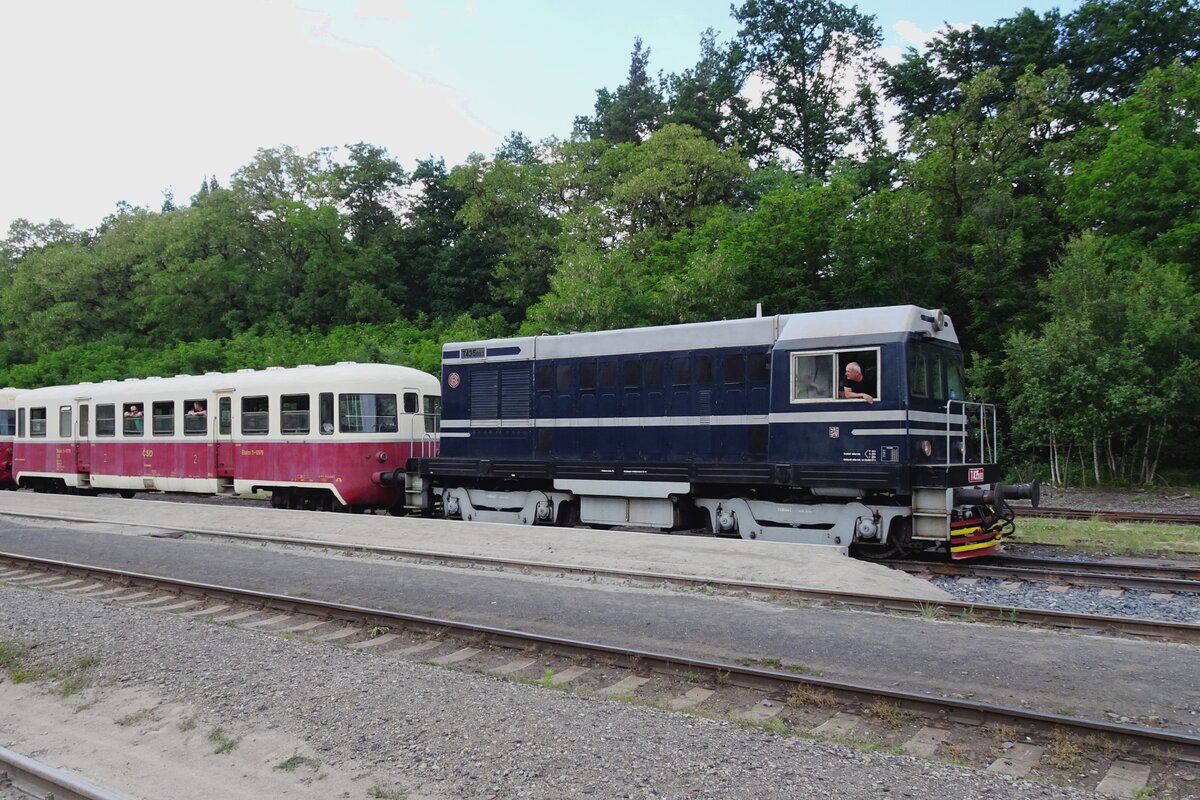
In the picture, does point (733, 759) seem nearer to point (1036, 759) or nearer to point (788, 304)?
point (1036, 759)

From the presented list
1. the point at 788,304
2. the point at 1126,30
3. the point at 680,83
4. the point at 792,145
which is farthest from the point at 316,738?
the point at 680,83

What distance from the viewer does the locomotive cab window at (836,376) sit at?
12.7m

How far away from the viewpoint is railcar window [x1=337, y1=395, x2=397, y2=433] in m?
18.8

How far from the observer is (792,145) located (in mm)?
48938

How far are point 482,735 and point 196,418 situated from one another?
18.1 metres

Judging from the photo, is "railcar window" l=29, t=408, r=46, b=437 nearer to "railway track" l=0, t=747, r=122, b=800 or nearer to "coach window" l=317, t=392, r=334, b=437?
"coach window" l=317, t=392, r=334, b=437

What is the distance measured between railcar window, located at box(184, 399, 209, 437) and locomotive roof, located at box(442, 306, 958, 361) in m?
7.65

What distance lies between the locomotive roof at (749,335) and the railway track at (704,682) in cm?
664

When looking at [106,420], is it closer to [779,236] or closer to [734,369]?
[734,369]

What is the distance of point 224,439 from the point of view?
68.2 feet

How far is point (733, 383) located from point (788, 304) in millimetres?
15684

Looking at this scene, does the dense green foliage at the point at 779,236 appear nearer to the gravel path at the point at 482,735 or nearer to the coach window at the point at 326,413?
the coach window at the point at 326,413

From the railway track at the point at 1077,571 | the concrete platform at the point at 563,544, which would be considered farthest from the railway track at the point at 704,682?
the railway track at the point at 1077,571

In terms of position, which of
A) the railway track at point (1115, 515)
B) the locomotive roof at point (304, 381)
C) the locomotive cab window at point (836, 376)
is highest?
the locomotive roof at point (304, 381)
